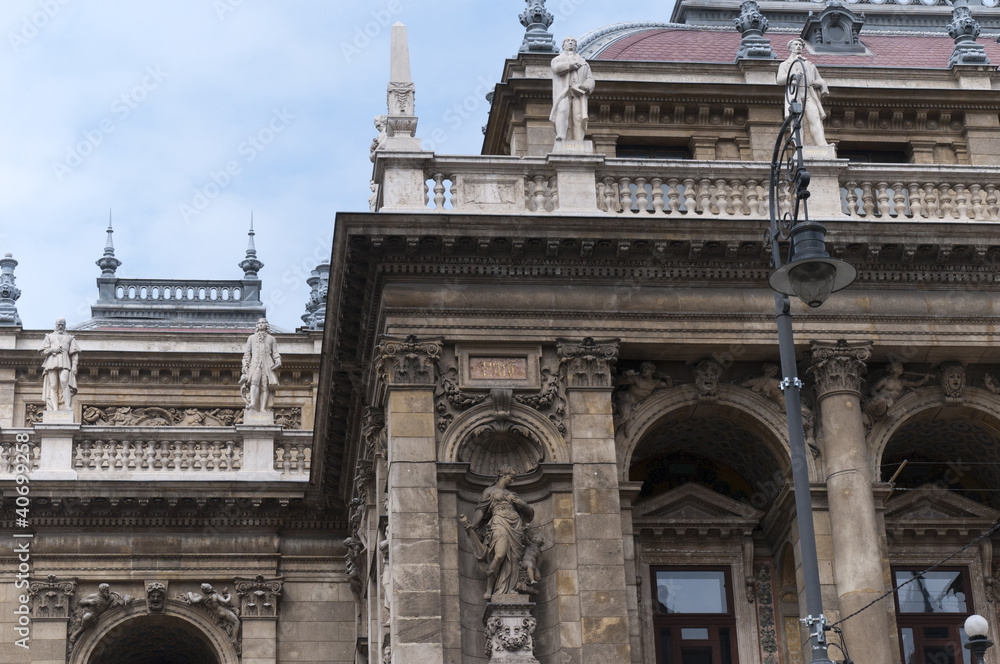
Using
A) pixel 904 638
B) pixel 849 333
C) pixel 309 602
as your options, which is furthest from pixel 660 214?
pixel 309 602

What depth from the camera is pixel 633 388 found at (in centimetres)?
2953

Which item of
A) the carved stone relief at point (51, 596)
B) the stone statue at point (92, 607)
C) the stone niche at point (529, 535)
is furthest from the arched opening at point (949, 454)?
the carved stone relief at point (51, 596)

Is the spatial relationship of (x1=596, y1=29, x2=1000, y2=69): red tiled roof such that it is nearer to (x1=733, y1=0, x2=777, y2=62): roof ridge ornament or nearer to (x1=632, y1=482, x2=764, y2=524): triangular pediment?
(x1=733, y1=0, x2=777, y2=62): roof ridge ornament

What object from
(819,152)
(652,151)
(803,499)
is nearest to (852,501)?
(819,152)

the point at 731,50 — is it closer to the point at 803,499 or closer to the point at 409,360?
the point at 409,360

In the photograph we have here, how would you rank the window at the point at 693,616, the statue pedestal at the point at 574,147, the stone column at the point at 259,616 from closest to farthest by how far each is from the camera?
the statue pedestal at the point at 574,147, the window at the point at 693,616, the stone column at the point at 259,616

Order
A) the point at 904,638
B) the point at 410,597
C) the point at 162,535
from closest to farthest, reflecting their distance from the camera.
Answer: the point at 410,597, the point at 904,638, the point at 162,535

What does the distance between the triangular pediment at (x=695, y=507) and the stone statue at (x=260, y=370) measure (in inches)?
470

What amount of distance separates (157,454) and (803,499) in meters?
20.8

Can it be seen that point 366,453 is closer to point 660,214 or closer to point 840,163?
point 660,214

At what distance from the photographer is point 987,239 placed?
2958cm

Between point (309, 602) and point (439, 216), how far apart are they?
1233cm

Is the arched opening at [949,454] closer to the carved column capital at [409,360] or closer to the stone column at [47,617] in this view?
the carved column capital at [409,360]

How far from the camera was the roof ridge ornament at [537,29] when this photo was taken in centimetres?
3719
